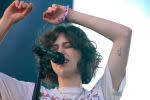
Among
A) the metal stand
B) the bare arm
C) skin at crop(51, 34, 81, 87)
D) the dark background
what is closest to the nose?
skin at crop(51, 34, 81, 87)

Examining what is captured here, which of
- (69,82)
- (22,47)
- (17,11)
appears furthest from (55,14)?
(22,47)

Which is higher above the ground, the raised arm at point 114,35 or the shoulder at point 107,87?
the raised arm at point 114,35

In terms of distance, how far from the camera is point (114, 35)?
1.25 m

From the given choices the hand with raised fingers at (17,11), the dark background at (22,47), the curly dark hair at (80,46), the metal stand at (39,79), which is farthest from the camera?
the dark background at (22,47)

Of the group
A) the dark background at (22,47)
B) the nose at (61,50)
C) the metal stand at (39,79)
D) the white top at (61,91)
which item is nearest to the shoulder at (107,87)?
the white top at (61,91)

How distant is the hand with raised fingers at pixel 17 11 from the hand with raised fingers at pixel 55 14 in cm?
6

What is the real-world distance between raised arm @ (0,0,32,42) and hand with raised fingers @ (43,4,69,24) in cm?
6

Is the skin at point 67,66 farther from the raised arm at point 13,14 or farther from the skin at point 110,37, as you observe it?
the raised arm at point 13,14

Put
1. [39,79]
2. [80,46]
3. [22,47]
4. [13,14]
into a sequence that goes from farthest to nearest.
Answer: [22,47], [80,46], [13,14], [39,79]

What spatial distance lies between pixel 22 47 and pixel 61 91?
20.1 inches

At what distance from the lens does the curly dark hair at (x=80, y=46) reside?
129cm

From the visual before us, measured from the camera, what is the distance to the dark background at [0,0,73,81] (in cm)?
163

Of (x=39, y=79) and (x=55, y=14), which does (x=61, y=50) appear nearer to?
(x=55, y=14)

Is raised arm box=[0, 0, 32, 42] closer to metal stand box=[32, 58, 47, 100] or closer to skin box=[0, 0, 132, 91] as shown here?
skin box=[0, 0, 132, 91]
